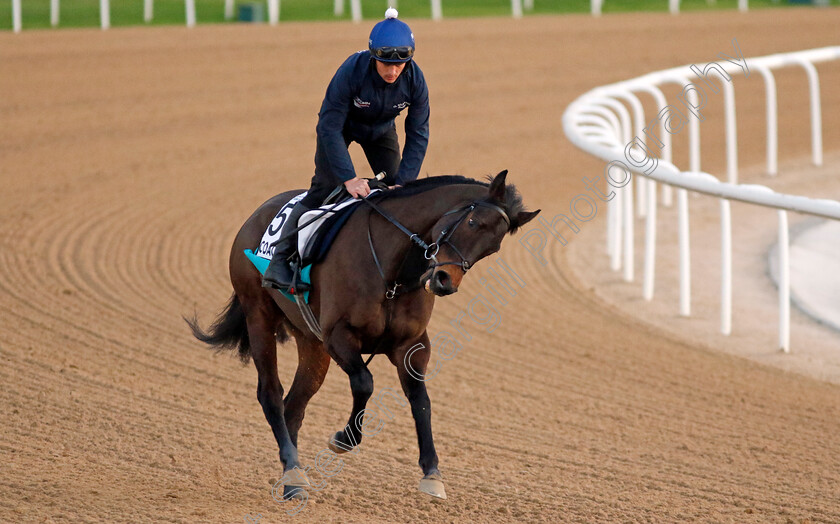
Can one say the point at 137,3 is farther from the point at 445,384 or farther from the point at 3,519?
the point at 3,519

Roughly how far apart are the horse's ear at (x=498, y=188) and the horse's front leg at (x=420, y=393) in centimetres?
91

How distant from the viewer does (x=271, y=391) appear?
19.2 ft

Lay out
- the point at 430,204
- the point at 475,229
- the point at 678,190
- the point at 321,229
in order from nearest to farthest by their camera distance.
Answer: the point at 475,229 < the point at 430,204 < the point at 321,229 < the point at 678,190

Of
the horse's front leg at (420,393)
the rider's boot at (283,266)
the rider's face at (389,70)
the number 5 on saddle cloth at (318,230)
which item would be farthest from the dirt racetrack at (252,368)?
the rider's face at (389,70)

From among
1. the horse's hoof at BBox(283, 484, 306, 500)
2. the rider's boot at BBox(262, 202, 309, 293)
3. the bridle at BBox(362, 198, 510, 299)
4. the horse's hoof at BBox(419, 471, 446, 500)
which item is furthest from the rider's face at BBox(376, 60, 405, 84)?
the horse's hoof at BBox(283, 484, 306, 500)

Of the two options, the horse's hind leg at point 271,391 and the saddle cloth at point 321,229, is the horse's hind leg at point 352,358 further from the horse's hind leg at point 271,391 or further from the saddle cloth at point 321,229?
the horse's hind leg at point 271,391

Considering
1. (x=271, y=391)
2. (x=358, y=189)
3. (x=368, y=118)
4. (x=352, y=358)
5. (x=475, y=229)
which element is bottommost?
(x=271, y=391)

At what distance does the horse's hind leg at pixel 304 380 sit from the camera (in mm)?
5922

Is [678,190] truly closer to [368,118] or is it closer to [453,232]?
[368,118]

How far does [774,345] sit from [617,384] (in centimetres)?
185

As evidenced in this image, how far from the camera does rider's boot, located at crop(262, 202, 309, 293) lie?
5.45 m

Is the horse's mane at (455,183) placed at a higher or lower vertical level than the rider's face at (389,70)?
lower

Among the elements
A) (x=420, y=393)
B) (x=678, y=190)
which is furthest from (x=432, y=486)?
(x=678, y=190)

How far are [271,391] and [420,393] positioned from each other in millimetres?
965
